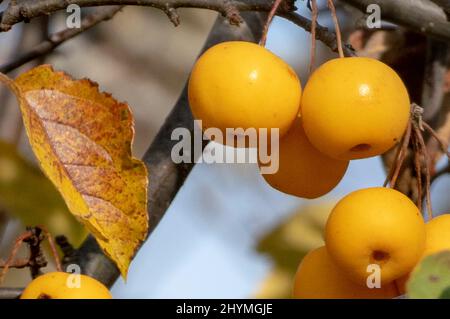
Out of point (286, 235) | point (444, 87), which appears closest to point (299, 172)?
point (444, 87)

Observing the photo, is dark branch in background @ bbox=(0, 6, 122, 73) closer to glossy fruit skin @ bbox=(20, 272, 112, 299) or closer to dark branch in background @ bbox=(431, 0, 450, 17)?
dark branch in background @ bbox=(431, 0, 450, 17)

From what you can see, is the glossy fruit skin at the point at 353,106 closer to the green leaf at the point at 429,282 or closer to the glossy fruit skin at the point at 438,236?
the glossy fruit skin at the point at 438,236

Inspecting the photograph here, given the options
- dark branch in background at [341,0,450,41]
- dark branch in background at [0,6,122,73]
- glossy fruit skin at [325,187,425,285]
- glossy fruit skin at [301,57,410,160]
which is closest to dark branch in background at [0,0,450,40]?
dark branch in background at [341,0,450,41]

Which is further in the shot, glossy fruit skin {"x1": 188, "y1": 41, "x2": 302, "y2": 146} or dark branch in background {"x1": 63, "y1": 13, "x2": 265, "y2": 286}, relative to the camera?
dark branch in background {"x1": 63, "y1": 13, "x2": 265, "y2": 286}

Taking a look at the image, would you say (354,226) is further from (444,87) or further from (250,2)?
(444,87)

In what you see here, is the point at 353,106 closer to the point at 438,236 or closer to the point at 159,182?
the point at 438,236

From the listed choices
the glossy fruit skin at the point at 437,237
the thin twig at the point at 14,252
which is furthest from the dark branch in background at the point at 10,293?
the glossy fruit skin at the point at 437,237

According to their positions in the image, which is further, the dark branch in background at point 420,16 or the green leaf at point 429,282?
the dark branch in background at point 420,16
